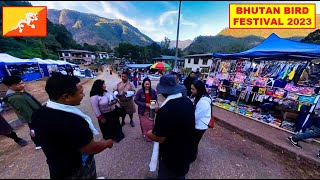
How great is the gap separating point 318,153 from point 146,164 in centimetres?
375

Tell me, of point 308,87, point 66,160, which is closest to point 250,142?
point 308,87

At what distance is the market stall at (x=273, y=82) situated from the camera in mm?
4445

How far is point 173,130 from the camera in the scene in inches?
62.0

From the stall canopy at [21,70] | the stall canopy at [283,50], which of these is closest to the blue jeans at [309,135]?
the stall canopy at [283,50]

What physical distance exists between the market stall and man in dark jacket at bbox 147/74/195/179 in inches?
176

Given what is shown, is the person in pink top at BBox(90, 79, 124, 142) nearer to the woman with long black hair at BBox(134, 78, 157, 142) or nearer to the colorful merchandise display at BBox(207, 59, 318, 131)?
the woman with long black hair at BBox(134, 78, 157, 142)

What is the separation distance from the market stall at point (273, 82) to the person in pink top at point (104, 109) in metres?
4.88

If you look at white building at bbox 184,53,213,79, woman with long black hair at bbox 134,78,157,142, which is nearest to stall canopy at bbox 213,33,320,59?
woman with long black hair at bbox 134,78,157,142

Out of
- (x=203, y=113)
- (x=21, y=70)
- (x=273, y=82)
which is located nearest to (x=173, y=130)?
(x=203, y=113)

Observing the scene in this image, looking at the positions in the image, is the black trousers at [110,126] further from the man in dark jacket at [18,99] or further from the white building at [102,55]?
the white building at [102,55]

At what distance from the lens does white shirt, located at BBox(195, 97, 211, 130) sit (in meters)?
2.55

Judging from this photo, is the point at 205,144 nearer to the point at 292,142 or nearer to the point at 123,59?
the point at 292,142

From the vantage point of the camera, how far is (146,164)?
9.85 feet

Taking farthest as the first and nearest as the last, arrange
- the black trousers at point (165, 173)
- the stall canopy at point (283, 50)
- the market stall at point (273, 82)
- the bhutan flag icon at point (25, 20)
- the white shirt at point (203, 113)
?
1. the bhutan flag icon at point (25, 20)
2. the market stall at point (273, 82)
3. the stall canopy at point (283, 50)
4. the white shirt at point (203, 113)
5. the black trousers at point (165, 173)
